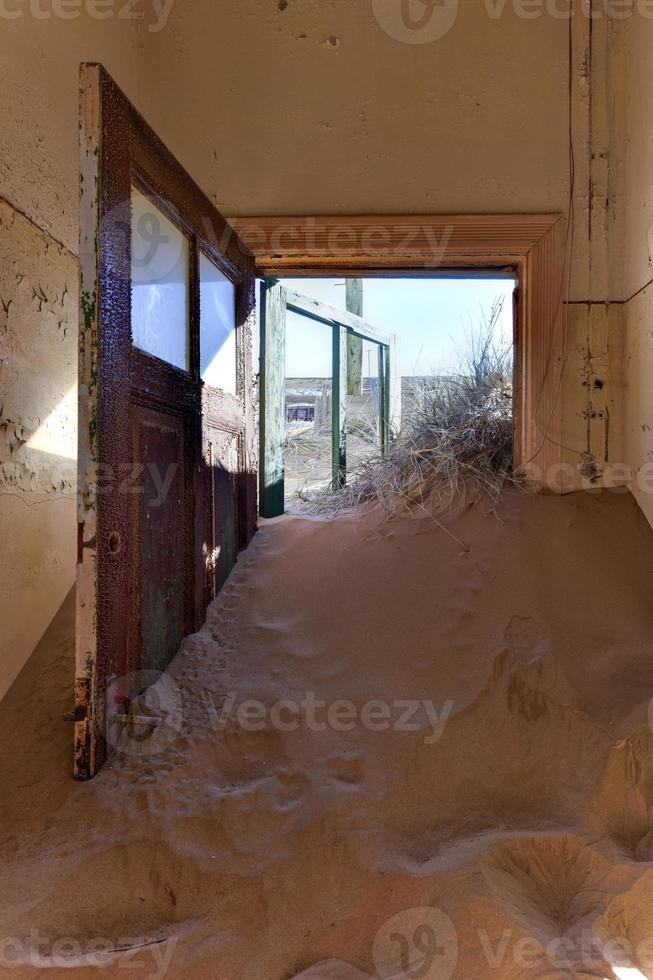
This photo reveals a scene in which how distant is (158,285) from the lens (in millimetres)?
2209

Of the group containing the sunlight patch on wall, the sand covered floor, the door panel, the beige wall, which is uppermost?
the beige wall

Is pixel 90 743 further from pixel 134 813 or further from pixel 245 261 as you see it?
pixel 245 261

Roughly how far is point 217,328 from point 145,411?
0.86 meters

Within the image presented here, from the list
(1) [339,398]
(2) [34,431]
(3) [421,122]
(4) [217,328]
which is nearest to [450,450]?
(4) [217,328]

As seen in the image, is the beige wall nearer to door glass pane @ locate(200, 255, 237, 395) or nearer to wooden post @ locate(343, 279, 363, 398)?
door glass pane @ locate(200, 255, 237, 395)

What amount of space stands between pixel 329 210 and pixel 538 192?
3.32ft

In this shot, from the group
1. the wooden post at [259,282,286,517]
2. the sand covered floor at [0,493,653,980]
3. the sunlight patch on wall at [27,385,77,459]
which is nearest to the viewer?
the sand covered floor at [0,493,653,980]

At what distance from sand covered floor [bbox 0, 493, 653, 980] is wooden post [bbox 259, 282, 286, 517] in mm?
709

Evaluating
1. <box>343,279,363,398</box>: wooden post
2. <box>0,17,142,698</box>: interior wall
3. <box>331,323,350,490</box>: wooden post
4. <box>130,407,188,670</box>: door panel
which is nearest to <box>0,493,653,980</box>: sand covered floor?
<box>130,407,188,670</box>: door panel

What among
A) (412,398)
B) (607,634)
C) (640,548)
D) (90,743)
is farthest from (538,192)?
(90,743)

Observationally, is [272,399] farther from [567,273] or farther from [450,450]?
[567,273]

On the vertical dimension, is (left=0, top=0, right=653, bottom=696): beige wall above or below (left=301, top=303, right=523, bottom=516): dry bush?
above

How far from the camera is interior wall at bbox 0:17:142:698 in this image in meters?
1.99

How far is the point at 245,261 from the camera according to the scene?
2.97 m
